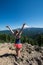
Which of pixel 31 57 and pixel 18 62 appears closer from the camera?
pixel 18 62

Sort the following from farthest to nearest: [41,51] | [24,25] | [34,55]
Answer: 1. [41,51]
2. [34,55]
3. [24,25]

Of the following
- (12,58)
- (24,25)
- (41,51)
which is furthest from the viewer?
(41,51)

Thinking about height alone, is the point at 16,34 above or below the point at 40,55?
above

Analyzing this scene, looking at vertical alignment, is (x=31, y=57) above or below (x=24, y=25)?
below

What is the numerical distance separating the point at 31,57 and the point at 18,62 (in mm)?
879

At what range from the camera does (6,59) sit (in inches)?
276

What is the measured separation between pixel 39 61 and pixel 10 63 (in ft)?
4.91

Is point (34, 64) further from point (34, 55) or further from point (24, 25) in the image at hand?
point (24, 25)

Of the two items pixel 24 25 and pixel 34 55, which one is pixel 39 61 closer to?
pixel 34 55

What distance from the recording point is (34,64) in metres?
6.77

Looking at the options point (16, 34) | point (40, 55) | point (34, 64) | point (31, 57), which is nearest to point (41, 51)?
point (40, 55)

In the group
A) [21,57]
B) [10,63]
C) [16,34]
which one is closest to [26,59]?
[21,57]

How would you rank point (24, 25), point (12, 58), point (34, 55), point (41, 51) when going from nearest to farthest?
point (24, 25) < point (12, 58) < point (34, 55) < point (41, 51)

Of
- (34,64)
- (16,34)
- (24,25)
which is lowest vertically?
(34,64)
